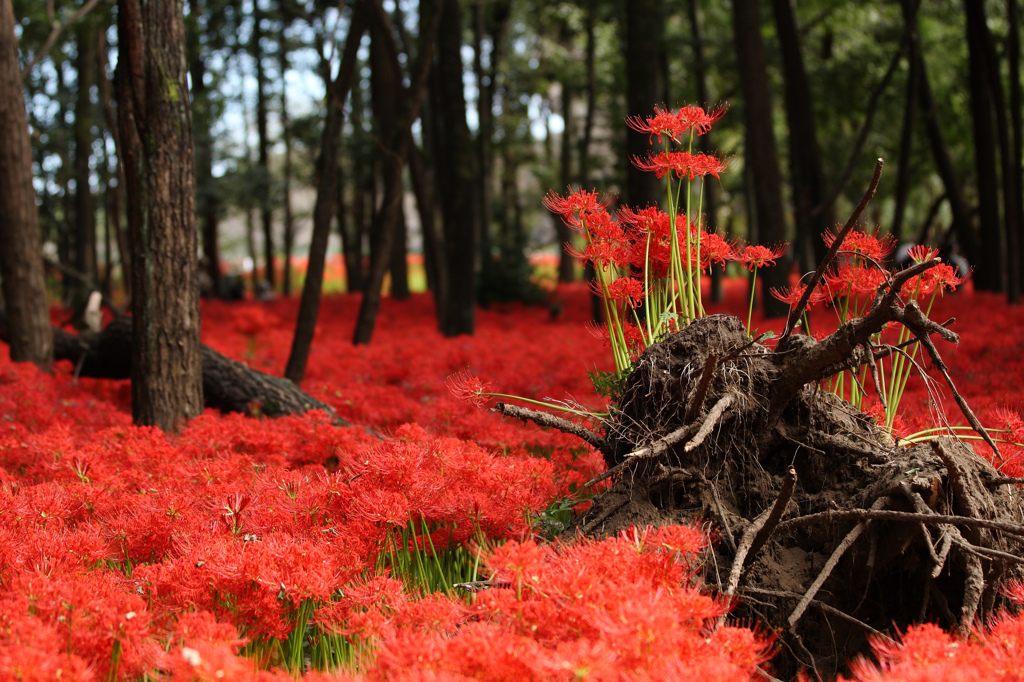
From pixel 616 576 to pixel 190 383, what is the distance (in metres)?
3.48

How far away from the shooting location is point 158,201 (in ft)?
14.1

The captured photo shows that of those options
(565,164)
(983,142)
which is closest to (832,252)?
(983,142)

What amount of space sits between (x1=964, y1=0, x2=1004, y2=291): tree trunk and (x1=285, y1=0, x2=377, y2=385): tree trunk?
25.8ft

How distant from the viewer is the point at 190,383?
4430mm

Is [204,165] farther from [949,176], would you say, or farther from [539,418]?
[539,418]

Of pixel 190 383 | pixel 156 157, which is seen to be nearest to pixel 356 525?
pixel 190 383

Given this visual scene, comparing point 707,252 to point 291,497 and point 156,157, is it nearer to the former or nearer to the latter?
point 291,497

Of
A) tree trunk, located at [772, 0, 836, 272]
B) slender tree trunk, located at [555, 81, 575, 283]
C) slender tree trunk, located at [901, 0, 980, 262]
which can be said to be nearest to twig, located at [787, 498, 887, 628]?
tree trunk, located at [772, 0, 836, 272]

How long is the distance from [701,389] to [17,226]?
618 centimetres

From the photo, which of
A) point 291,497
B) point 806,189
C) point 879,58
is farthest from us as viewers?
point 879,58

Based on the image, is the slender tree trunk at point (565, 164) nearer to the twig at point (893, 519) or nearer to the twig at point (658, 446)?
the twig at point (658, 446)

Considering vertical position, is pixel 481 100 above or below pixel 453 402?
above

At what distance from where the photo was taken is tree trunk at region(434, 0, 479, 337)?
9375 mm

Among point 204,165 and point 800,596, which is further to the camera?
point 204,165
